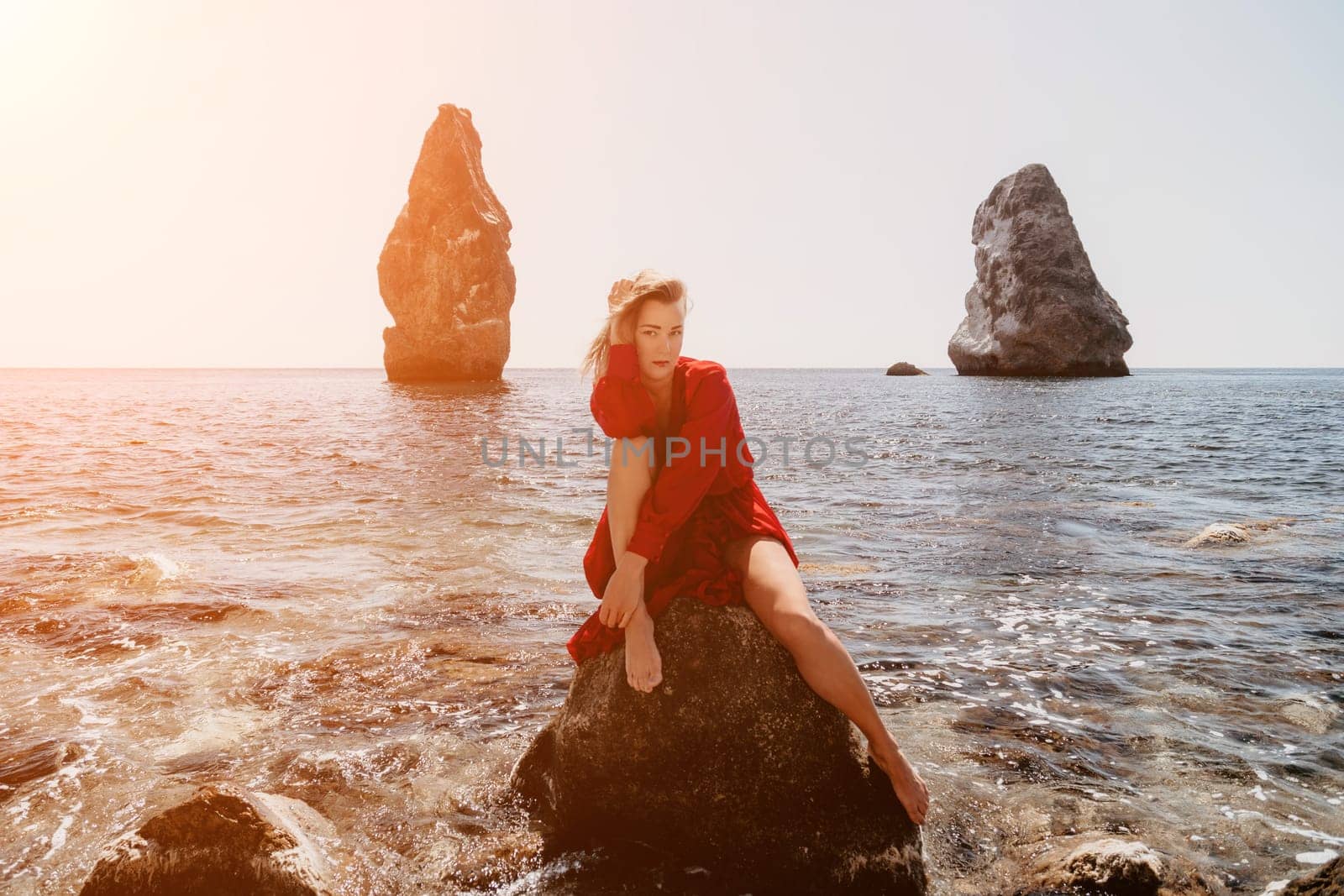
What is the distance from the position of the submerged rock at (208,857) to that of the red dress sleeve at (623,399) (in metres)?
2.29

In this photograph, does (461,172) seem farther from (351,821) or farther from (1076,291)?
(351,821)

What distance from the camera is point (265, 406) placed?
147ft

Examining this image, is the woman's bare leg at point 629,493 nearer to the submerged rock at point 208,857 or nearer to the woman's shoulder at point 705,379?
the woman's shoulder at point 705,379

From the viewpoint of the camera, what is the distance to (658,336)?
4219 mm

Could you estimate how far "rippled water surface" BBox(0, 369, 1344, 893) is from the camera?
405 cm

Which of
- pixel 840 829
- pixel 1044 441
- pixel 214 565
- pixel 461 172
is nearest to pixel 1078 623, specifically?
pixel 840 829

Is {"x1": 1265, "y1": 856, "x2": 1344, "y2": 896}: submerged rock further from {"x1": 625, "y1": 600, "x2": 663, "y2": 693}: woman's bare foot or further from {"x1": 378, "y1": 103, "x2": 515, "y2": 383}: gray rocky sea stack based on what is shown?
{"x1": 378, "y1": 103, "x2": 515, "y2": 383}: gray rocky sea stack

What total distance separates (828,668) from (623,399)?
5.44 feet

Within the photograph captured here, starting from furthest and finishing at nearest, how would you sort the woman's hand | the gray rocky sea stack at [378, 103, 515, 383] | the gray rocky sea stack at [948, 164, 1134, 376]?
1. the gray rocky sea stack at [948, 164, 1134, 376]
2. the gray rocky sea stack at [378, 103, 515, 383]
3. the woman's hand

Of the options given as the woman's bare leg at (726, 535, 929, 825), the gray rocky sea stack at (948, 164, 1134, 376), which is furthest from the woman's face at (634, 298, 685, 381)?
the gray rocky sea stack at (948, 164, 1134, 376)

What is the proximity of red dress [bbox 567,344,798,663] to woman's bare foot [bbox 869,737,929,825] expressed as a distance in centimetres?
96

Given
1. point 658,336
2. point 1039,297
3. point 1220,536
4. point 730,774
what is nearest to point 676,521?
point 658,336

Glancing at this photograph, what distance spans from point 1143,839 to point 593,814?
265cm

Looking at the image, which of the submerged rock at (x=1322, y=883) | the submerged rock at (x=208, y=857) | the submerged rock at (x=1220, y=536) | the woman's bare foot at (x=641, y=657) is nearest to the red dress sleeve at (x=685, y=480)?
the woman's bare foot at (x=641, y=657)
